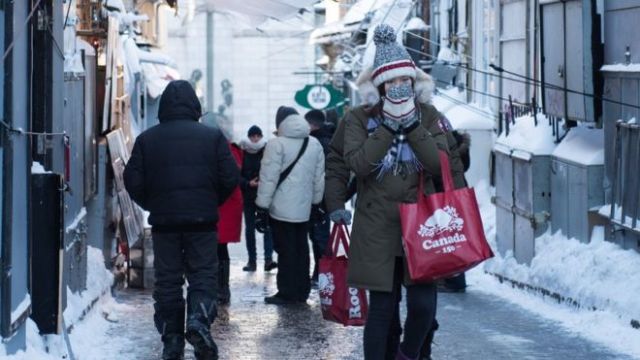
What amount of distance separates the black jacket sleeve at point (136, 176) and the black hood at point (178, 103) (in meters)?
0.28

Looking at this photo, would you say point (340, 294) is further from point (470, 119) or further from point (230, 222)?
point (470, 119)

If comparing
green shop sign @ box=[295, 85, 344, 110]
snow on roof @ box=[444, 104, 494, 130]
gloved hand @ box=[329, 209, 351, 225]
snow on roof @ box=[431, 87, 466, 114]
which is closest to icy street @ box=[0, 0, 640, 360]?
gloved hand @ box=[329, 209, 351, 225]

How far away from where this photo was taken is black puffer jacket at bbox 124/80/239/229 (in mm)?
8812

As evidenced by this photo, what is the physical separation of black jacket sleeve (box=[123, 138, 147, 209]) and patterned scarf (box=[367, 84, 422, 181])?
229 centimetres

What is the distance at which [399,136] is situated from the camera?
23.0ft

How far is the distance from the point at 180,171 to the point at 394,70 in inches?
88.9

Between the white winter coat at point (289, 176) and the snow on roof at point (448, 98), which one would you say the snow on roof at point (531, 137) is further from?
the snow on roof at point (448, 98)

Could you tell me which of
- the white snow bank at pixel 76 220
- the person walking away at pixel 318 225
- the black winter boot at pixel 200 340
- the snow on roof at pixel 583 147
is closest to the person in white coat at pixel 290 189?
the person walking away at pixel 318 225

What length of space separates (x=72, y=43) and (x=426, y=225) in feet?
17.5

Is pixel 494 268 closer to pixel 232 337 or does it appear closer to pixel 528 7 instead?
pixel 528 7

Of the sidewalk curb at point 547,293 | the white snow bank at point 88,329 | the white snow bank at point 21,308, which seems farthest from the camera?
the sidewalk curb at point 547,293

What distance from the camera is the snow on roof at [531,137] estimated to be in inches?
564

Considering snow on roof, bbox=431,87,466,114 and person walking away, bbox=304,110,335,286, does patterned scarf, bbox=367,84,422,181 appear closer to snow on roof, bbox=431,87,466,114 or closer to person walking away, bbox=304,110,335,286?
person walking away, bbox=304,110,335,286

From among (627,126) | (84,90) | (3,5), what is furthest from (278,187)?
(3,5)
